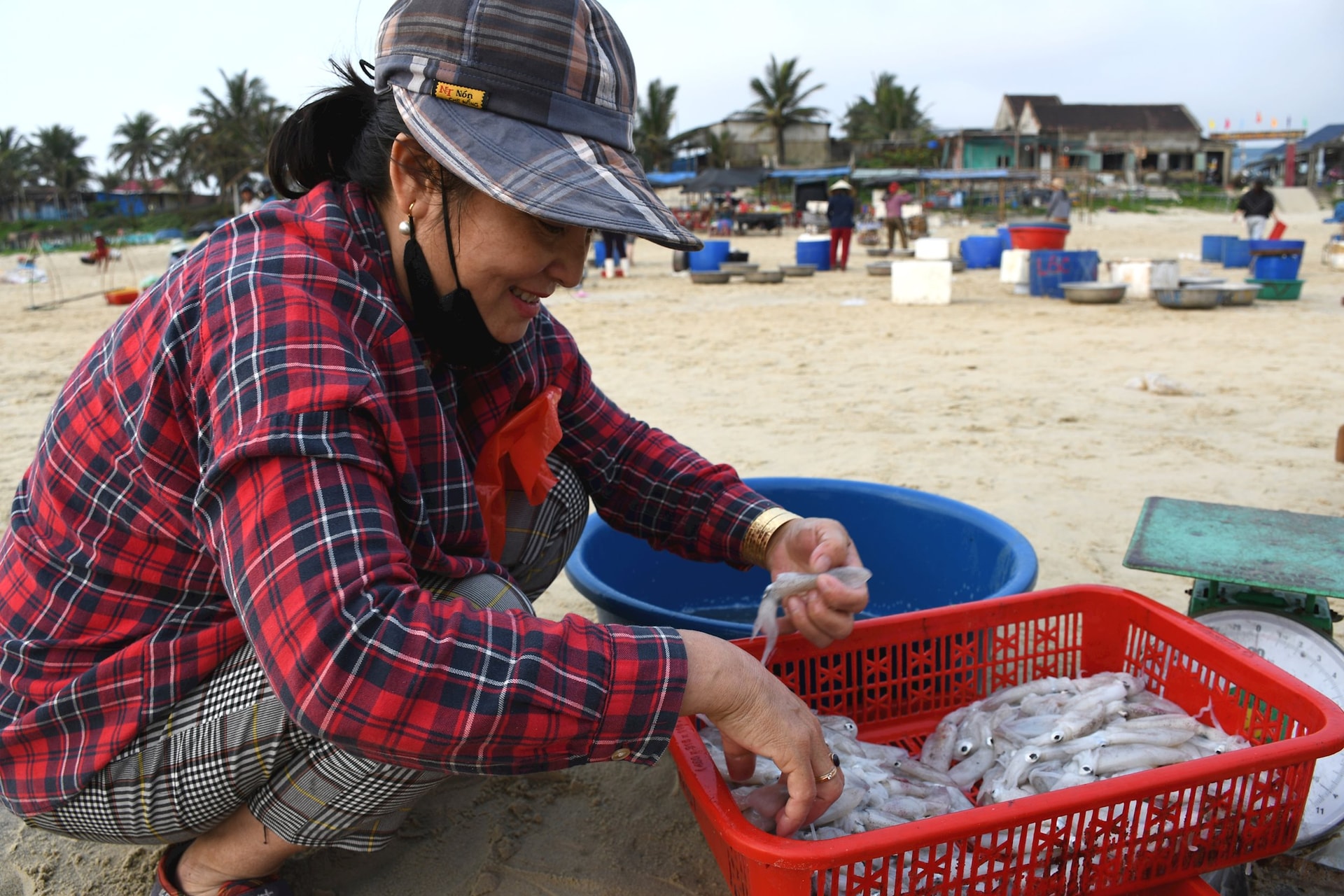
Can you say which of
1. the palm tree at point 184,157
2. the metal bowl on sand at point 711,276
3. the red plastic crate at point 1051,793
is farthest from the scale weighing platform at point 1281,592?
the palm tree at point 184,157

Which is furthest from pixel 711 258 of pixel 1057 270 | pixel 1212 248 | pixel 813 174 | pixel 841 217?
pixel 813 174

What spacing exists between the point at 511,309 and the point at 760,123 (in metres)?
50.6

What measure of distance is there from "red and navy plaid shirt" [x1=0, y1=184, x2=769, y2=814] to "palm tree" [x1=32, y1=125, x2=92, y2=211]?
218 ft

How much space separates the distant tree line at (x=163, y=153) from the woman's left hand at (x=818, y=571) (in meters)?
45.1

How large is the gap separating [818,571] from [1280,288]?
367 inches

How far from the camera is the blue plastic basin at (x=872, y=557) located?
2271 millimetres

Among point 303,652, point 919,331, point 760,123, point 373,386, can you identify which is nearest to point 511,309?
point 373,386

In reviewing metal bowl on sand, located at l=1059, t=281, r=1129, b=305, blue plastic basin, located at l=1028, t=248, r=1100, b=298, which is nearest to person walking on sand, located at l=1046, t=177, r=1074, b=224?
blue plastic basin, located at l=1028, t=248, r=1100, b=298

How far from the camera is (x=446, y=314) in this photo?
4.31ft

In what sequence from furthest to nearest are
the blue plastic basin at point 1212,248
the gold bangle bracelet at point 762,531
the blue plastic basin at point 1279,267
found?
the blue plastic basin at point 1212,248, the blue plastic basin at point 1279,267, the gold bangle bracelet at point 762,531

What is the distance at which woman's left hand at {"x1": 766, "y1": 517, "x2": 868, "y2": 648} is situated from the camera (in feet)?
5.24

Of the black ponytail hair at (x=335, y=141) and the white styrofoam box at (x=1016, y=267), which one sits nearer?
the black ponytail hair at (x=335, y=141)

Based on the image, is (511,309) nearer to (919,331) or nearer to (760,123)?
(919,331)

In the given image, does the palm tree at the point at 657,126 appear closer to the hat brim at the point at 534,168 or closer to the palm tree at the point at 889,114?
the palm tree at the point at 889,114
